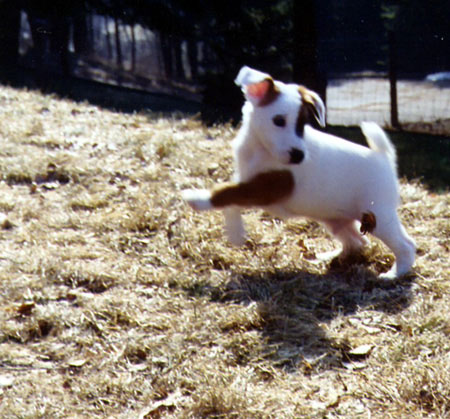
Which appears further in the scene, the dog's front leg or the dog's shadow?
the dog's front leg

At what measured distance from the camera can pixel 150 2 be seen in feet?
38.8

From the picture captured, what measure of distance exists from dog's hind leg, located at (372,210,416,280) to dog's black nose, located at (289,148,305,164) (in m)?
0.65

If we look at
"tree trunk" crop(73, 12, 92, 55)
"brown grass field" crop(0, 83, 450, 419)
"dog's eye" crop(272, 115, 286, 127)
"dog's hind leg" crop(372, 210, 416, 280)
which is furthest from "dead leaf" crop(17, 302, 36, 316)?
"tree trunk" crop(73, 12, 92, 55)

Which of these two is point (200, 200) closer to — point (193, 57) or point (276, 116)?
point (276, 116)

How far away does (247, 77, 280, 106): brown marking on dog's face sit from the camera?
12.8ft

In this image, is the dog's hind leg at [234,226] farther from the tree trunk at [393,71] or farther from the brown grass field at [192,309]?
the tree trunk at [393,71]

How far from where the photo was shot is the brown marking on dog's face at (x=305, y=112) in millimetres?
3920

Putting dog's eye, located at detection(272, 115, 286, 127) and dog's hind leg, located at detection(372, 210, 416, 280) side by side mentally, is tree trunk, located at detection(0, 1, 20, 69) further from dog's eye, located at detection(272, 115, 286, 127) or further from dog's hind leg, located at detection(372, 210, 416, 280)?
dog's hind leg, located at detection(372, 210, 416, 280)

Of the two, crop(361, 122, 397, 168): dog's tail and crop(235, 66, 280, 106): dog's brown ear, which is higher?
crop(235, 66, 280, 106): dog's brown ear

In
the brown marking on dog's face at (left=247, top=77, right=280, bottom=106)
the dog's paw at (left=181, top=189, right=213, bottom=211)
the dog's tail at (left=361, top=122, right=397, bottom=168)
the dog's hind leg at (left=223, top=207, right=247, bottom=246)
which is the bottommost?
the dog's hind leg at (left=223, top=207, right=247, bottom=246)

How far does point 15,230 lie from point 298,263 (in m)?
2.03

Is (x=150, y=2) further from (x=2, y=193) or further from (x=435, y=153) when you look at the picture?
(x=2, y=193)

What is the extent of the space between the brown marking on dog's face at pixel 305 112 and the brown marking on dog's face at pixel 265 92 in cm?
17

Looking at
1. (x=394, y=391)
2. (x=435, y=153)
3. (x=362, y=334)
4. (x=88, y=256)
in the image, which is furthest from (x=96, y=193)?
(x=435, y=153)
